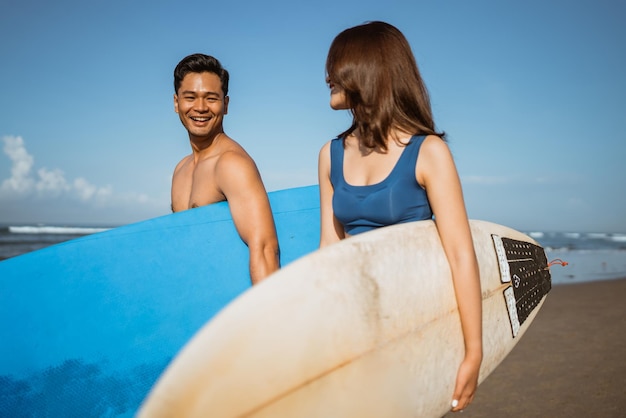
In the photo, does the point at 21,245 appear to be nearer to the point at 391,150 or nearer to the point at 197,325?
the point at 197,325

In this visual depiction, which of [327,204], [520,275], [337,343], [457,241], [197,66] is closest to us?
[337,343]

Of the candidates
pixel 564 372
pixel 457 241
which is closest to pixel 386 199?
pixel 457 241

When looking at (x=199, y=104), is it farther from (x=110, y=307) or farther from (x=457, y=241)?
(x=457, y=241)

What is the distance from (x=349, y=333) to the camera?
1286 mm

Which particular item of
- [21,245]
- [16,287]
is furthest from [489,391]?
[21,245]

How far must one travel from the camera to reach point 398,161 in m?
1.47

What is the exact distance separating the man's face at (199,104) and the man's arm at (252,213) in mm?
387

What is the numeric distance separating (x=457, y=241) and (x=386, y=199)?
236 millimetres

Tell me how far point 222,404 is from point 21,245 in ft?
45.4

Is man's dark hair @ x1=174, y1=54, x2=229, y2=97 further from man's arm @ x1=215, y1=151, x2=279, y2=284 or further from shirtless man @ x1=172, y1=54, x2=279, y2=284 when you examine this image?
man's arm @ x1=215, y1=151, x2=279, y2=284

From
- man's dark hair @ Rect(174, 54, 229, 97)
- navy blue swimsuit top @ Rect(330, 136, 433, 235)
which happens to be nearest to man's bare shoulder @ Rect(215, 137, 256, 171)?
man's dark hair @ Rect(174, 54, 229, 97)

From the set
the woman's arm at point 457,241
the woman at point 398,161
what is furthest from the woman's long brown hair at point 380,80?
the woman's arm at point 457,241

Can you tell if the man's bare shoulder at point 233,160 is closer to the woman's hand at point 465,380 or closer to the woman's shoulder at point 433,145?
the woman's shoulder at point 433,145

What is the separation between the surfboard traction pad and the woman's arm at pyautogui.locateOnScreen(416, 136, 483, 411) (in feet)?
1.73
